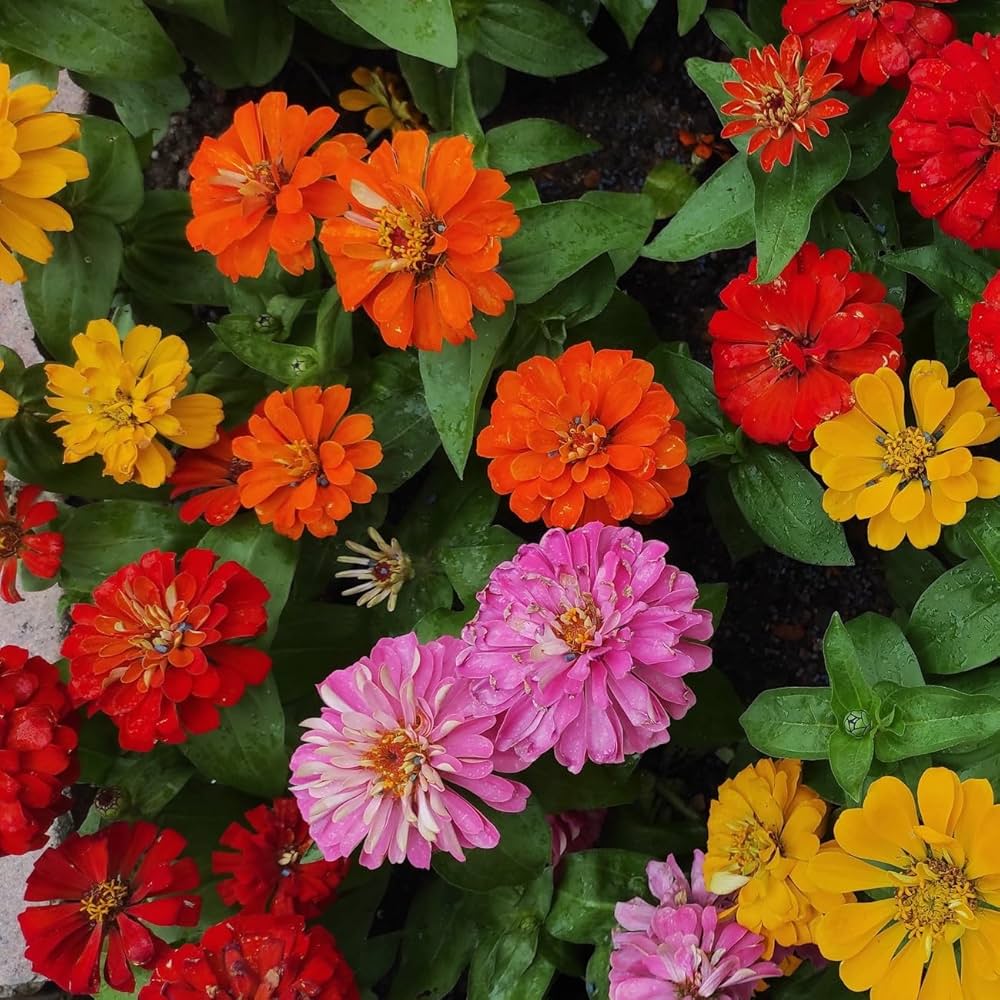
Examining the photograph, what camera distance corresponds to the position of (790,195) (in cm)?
94

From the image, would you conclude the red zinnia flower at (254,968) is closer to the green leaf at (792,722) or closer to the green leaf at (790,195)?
the green leaf at (792,722)

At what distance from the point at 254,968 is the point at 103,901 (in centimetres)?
19

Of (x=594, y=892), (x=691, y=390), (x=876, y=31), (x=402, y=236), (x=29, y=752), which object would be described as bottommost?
(x=594, y=892)

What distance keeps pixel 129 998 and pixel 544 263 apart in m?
0.91

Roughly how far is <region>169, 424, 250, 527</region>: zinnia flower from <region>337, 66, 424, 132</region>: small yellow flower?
1.59 feet

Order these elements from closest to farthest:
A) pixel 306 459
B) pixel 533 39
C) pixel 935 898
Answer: pixel 935 898
pixel 306 459
pixel 533 39

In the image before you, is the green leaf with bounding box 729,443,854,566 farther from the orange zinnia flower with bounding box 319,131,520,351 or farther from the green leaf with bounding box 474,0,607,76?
the green leaf with bounding box 474,0,607,76

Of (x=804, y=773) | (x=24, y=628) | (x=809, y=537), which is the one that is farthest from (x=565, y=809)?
(x=24, y=628)

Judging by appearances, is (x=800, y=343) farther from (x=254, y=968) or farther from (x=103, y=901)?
(x=103, y=901)

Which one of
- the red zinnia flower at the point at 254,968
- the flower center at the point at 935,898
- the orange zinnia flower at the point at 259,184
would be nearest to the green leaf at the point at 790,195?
the orange zinnia flower at the point at 259,184

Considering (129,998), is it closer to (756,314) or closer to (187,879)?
(187,879)

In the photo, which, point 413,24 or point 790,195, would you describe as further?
point 413,24

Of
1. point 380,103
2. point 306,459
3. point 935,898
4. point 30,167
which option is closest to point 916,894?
point 935,898

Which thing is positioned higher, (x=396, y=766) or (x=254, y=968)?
(x=396, y=766)
